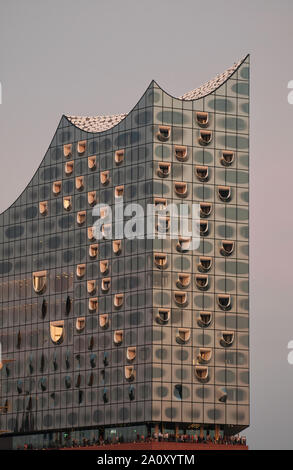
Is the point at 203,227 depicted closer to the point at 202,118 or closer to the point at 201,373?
the point at 202,118

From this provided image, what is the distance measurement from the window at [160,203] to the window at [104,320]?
13520 mm

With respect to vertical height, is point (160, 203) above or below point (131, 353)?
above

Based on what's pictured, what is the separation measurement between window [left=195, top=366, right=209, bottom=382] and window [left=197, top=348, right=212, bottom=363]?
774 millimetres

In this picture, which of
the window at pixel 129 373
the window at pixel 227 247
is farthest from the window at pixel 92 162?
the window at pixel 129 373

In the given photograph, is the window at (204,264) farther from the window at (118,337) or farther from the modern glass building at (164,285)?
the window at (118,337)

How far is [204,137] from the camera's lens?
624 feet

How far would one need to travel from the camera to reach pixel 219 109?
191 m

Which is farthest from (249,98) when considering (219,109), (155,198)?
(155,198)

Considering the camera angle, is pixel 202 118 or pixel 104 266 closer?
pixel 202 118

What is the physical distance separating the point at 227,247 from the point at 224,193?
231 inches

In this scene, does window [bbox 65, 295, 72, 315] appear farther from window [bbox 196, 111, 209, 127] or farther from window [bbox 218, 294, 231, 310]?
window [bbox 196, 111, 209, 127]

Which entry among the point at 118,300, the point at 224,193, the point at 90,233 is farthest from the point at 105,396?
the point at 224,193

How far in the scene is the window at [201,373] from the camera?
187 meters

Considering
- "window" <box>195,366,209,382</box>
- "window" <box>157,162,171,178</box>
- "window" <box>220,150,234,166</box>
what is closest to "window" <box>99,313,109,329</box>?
"window" <box>195,366,209,382</box>
